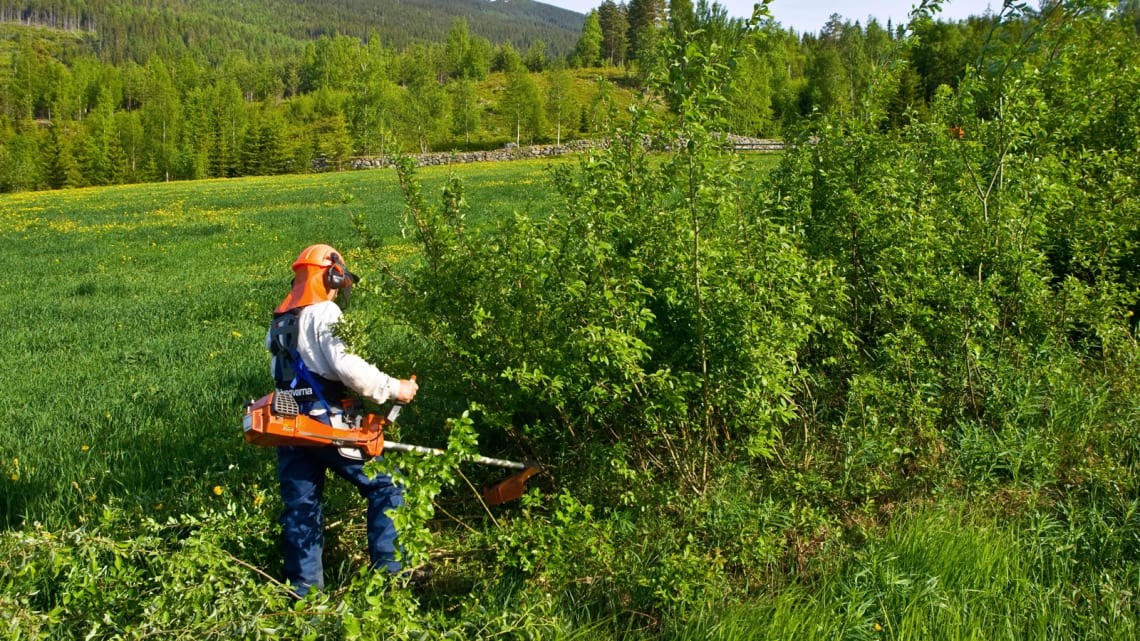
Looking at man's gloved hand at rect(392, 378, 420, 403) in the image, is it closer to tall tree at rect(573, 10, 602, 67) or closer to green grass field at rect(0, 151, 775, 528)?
green grass field at rect(0, 151, 775, 528)

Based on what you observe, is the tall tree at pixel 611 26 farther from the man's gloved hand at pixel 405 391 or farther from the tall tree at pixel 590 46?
the man's gloved hand at pixel 405 391

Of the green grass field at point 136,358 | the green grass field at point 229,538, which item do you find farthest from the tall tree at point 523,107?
the green grass field at point 229,538

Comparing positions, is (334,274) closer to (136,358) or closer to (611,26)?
(136,358)

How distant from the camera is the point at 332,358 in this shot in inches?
134

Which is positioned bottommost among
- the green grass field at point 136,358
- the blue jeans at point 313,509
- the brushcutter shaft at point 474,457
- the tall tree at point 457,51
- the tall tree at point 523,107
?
the green grass field at point 136,358

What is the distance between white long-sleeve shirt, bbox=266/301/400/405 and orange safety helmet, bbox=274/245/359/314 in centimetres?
8

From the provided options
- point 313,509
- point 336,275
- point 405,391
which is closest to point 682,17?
point 336,275

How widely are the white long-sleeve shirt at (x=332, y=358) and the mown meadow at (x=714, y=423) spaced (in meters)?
0.11

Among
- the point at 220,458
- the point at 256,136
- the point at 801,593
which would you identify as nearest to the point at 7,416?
the point at 220,458

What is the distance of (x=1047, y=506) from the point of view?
392cm

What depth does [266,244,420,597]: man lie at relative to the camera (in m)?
3.47

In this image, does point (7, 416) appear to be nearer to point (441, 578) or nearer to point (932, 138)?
point (441, 578)

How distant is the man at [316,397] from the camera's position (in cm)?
347

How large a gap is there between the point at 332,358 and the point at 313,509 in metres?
0.85
